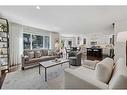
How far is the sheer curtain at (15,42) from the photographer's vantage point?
4.46m

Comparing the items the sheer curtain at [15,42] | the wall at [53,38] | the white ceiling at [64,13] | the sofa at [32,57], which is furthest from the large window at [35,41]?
the white ceiling at [64,13]

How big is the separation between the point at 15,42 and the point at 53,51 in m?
2.14

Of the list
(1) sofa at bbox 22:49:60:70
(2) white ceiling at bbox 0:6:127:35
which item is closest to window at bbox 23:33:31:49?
(1) sofa at bbox 22:49:60:70

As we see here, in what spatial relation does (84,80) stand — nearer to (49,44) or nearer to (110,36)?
(49,44)

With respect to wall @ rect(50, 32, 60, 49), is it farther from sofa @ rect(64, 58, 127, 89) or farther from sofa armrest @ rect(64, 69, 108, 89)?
sofa @ rect(64, 58, 127, 89)

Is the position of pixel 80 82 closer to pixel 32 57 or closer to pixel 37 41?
pixel 32 57

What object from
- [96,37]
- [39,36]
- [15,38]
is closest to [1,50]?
[15,38]

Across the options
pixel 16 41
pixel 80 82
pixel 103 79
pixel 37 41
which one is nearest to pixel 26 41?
pixel 37 41

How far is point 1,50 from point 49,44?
3950 millimetres

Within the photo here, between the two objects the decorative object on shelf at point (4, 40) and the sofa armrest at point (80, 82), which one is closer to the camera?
the sofa armrest at point (80, 82)

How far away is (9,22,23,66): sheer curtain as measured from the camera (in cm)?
446

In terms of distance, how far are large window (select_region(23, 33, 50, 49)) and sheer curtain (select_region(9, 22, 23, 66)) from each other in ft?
2.42

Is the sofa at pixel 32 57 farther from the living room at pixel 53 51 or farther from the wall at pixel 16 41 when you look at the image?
the wall at pixel 16 41
